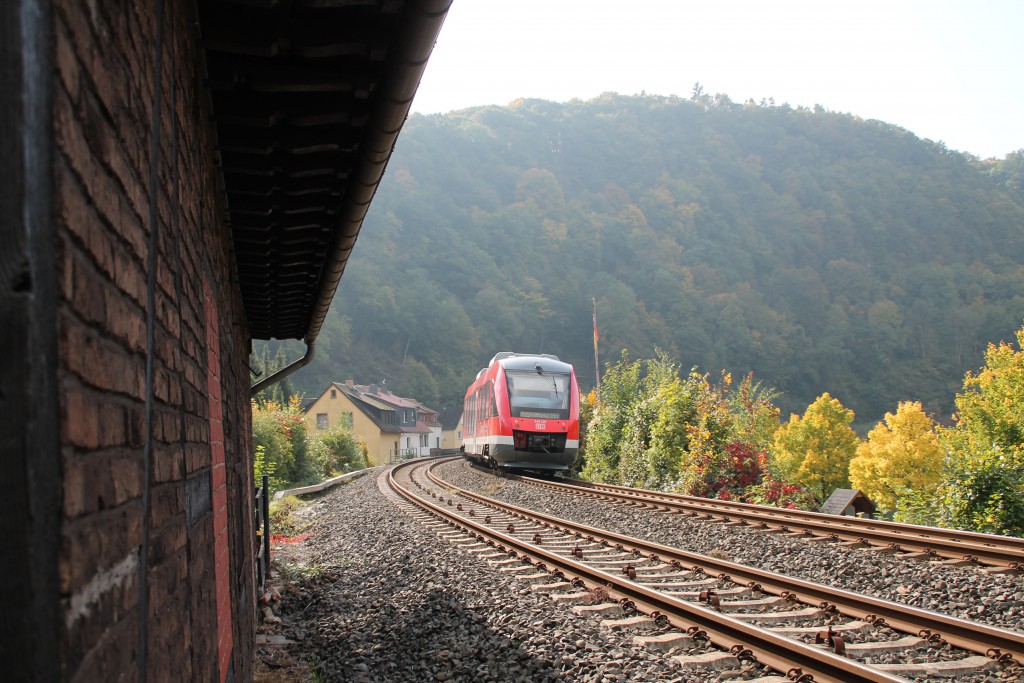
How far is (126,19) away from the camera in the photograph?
1.64 metres

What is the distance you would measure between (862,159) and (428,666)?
140m

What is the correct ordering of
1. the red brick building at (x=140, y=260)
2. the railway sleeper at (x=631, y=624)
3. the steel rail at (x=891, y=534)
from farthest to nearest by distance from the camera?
the steel rail at (x=891, y=534)
the railway sleeper at (x=631, y=624)
the red brick building at (x=140, y=260)

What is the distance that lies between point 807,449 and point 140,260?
1268 inches

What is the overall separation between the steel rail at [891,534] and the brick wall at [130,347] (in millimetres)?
7289

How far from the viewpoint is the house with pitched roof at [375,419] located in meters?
59.5

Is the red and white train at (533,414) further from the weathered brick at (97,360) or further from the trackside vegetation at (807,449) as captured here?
the weathered brick at (97,360)

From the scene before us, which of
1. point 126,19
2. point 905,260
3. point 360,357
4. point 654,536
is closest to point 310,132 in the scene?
point 126,19

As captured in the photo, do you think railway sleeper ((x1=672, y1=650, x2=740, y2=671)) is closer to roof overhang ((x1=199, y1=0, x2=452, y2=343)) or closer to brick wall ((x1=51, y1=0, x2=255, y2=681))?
brick wall ((x1=51, y1=0, x2=255, y2=681))

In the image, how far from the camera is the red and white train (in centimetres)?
2120

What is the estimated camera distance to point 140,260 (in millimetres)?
1726

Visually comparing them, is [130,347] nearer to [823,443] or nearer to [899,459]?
[899,459]

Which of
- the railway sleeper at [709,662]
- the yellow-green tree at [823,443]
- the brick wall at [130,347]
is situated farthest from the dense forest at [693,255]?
the brick wall at [130,347]

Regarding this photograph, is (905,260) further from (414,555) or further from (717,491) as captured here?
(414,555)

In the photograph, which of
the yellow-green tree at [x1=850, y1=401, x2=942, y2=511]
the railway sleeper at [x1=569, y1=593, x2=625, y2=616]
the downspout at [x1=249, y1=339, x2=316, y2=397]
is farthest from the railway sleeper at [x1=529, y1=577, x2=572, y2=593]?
the yellow-green tree at [x1=850, y1=401, x2=942, y2=511]
